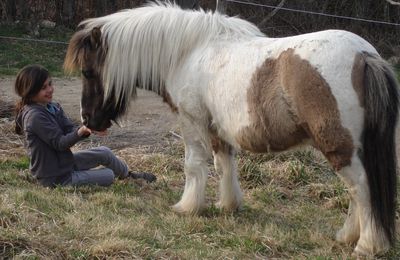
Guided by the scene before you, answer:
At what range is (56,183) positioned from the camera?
5.02 metres

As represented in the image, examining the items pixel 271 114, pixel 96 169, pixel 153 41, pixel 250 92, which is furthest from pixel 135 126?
pixel 271 114

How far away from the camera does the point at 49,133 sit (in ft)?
15.9

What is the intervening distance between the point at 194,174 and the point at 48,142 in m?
1.20

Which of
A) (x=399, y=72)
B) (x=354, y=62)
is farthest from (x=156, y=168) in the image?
(x=399, y=72)

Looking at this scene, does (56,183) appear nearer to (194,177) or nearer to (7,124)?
(194,177)

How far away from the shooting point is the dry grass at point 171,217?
3611mm

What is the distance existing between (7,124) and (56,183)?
7.58 ft

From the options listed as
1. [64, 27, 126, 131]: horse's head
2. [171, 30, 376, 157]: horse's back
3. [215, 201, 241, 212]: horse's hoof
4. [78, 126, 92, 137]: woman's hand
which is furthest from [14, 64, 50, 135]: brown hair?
[215, 201, 241, 212]: horse's hoof

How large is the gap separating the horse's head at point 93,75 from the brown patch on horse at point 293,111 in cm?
119

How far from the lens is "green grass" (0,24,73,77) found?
11211 millimetres

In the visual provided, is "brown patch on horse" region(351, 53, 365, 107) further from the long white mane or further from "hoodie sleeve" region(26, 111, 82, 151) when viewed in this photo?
"hoodie sleeve" region(26, 111, 82, 151)

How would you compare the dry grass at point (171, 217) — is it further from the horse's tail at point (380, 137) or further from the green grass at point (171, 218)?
the horse's tail at point (380, 137)

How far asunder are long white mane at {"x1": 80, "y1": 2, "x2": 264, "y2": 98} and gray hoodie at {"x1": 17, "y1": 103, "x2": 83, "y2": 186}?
0.56 m

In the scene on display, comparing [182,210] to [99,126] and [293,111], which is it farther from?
[293,111]
